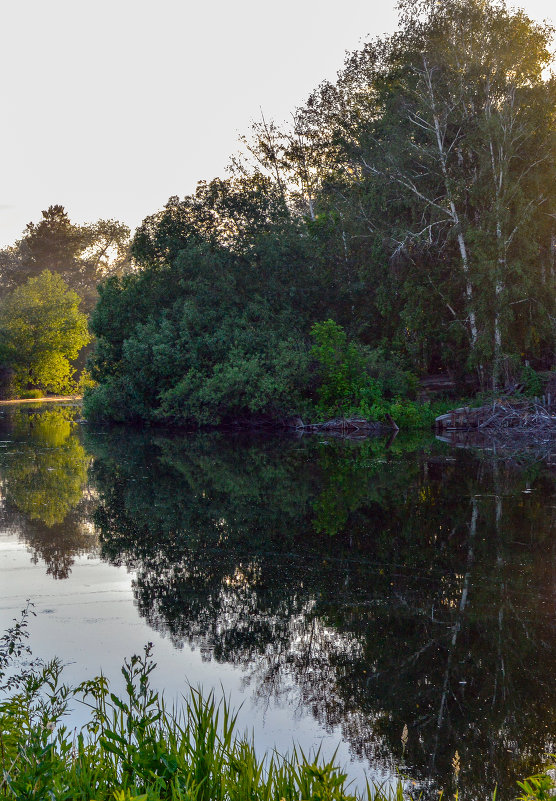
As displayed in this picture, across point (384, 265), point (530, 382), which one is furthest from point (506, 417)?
point (384, 265)

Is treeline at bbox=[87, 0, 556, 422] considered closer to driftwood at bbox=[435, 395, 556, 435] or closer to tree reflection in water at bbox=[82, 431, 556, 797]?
driftwood at bbox=[435, 395, 556, 435]

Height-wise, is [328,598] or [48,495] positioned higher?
[48,495]

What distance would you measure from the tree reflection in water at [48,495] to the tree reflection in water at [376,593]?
0.46 meters

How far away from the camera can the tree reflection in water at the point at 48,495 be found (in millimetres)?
10828

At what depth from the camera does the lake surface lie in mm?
5281

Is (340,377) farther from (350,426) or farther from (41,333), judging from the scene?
(41,333)

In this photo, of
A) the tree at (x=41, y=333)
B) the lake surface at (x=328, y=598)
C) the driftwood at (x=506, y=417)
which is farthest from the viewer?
the tree at (x=41, y=333)

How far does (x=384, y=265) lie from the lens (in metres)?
30.8

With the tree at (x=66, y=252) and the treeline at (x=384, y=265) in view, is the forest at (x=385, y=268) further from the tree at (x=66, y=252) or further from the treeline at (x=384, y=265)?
the tree at (x=66, y=252)

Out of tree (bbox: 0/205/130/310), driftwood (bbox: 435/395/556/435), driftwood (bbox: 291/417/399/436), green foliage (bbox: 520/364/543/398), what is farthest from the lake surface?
tree (bbox: 0/205/130/310)

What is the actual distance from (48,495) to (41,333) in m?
48.6

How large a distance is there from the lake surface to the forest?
39.5ft

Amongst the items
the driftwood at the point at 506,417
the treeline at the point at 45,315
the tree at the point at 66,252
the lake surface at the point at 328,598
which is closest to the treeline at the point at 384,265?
the driftwood at the point at 506,417

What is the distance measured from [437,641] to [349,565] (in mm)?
2793
